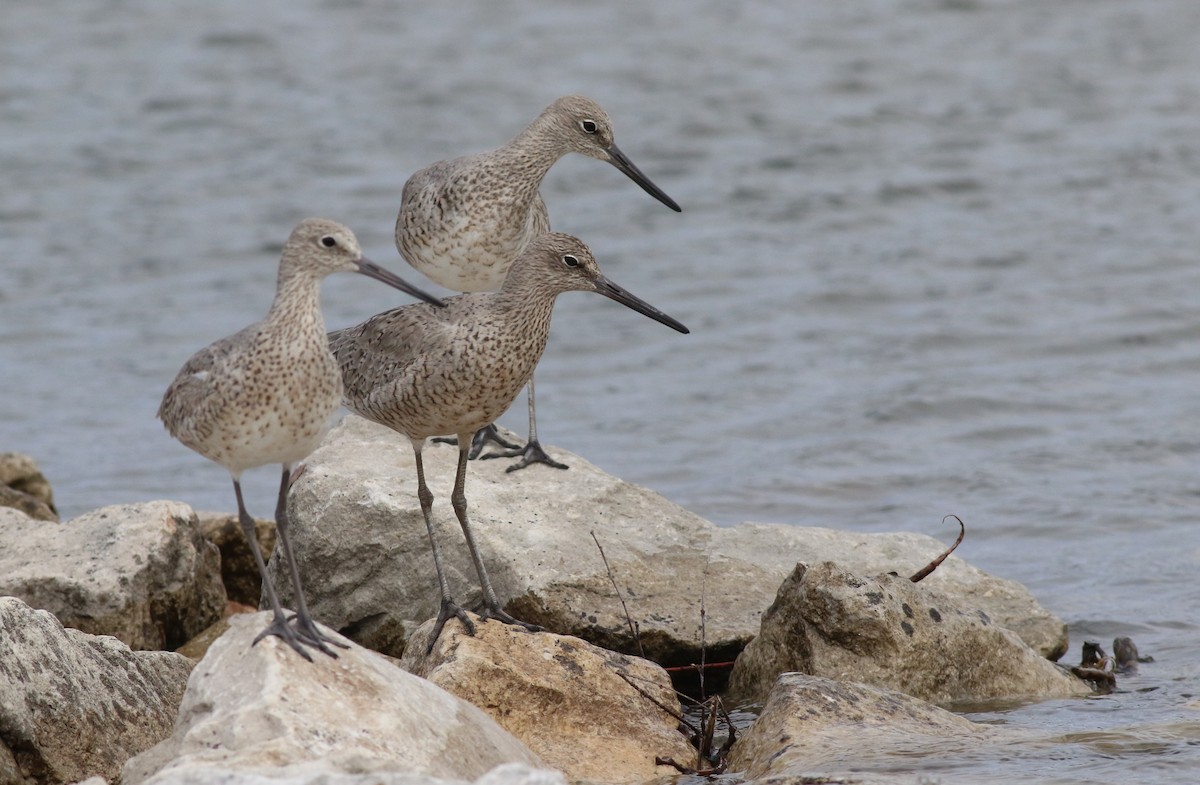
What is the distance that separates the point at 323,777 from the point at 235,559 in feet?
15.3

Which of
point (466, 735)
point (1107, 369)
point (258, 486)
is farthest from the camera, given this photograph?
point (1107, 369)

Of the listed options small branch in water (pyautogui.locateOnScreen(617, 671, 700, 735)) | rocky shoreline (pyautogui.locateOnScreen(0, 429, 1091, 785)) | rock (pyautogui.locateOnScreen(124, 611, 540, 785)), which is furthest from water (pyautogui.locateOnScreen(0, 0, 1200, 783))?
rock (pyautogui.locateOnScreen(124, 611, 540, 785))

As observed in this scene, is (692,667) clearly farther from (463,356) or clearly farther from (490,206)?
(490,206)

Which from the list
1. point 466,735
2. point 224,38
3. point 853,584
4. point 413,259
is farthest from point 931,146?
point 466,735

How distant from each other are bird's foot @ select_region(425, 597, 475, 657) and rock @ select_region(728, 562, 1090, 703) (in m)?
1.40

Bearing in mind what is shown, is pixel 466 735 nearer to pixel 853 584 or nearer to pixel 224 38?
pixel 853 584

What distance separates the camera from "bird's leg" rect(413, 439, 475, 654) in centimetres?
724

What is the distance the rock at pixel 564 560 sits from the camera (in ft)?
26.2

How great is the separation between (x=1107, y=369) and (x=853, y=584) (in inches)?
263

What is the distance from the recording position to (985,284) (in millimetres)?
15383

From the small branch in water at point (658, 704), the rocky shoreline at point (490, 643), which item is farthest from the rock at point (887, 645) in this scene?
the small branch in water at point (658, 704)

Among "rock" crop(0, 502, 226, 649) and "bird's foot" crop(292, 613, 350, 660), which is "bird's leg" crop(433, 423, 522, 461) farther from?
"bird's foot" crop(292, 613, 350, 660)

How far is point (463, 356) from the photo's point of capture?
23.3 feet

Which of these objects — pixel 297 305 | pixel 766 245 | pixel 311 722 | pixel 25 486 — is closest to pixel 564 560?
pixel 297 305
